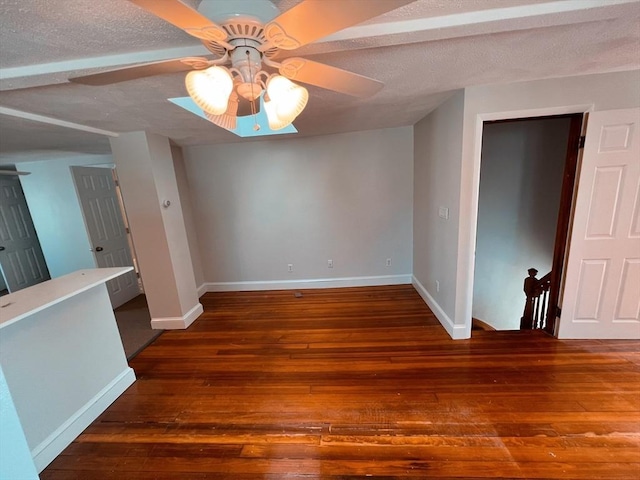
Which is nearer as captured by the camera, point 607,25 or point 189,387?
point 607,25

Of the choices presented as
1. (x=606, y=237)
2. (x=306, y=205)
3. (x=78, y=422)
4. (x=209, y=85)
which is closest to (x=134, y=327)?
(x=78, y=422)

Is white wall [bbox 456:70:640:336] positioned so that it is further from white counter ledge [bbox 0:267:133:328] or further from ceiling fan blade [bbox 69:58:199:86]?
white counter ledge [bbox 0:267:133:328]

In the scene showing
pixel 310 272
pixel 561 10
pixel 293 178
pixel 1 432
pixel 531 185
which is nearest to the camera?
pixel 1 432

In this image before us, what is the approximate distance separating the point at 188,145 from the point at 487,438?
418cm

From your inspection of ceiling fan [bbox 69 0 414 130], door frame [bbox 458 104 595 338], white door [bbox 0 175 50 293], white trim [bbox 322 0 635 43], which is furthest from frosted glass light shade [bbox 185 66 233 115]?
white door [bbox 0 175 50 293]

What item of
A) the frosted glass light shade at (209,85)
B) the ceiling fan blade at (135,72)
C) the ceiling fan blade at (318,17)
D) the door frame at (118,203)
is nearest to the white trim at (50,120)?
the door frame at (118,203)

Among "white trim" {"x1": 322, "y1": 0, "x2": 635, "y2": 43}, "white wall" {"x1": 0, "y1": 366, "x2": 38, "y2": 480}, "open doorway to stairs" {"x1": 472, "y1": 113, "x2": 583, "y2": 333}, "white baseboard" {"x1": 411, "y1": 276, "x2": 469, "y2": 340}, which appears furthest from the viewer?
"open doorway to stairs" {"x1": 472, "y1": 113, "x2": 583, "y2": 333}

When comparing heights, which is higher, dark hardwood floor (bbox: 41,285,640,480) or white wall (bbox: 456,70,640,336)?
white wall (bbox: 456,70,640,336)

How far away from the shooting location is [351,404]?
177 centimetres

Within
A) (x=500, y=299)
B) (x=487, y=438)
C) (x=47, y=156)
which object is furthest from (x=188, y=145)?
(x=500, y=299)

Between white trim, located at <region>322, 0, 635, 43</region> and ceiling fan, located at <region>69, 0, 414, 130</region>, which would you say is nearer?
ceiling fan, located at <region>69, 0, 414, 130</region>

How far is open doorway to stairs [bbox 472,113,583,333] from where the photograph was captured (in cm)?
307

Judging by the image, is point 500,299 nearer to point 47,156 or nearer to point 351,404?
point 351,404

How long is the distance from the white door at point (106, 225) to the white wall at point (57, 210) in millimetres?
144
